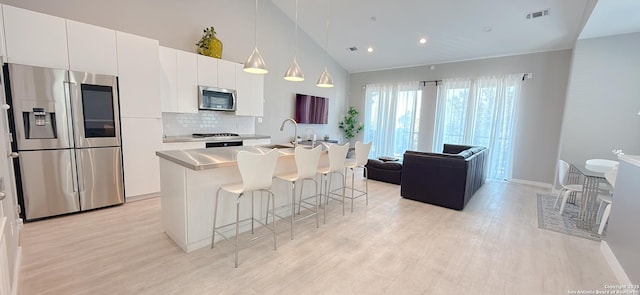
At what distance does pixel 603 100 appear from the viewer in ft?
14.3

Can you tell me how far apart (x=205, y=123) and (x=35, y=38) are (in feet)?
7.88

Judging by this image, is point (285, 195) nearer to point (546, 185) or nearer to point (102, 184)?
point (102, 184)

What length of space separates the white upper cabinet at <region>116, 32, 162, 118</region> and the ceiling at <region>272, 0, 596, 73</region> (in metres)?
3.16

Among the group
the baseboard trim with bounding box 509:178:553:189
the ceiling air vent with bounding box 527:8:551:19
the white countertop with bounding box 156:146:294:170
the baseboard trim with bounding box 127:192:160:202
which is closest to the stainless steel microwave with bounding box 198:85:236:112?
the baseboard trim with bounding box 127:192:160:202

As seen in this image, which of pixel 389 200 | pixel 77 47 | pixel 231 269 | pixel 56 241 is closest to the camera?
pixel 231 269

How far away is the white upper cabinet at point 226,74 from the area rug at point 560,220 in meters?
5.28

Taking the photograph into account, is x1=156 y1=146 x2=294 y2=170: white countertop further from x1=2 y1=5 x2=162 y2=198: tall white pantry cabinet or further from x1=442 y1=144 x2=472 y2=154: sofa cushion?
x1=442 y1=144 x2=472 y2=154: sofa cushion

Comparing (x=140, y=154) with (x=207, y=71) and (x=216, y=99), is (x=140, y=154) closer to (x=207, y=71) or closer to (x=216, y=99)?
(x=216, y=99)

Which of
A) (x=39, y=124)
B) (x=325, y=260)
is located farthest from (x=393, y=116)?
(x=39, y=124)

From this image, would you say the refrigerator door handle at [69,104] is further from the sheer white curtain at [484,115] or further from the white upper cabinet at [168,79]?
the sheer white curtain at [484,115]

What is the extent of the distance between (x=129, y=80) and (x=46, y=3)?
4.39ft

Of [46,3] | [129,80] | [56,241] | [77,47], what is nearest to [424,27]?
[129,80]

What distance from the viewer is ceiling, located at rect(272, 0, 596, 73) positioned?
14.0ft

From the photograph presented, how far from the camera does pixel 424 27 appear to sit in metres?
5.14
